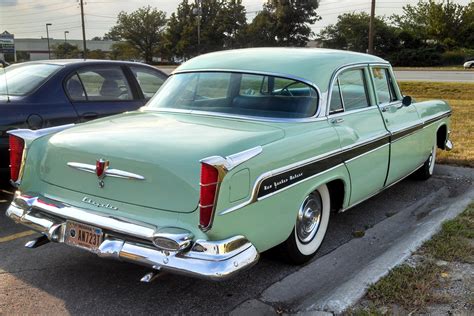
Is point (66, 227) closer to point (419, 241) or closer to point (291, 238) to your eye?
point (291, 238)

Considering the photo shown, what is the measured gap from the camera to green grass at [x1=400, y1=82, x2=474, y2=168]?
7.34 meters

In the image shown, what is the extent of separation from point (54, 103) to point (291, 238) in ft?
10.5

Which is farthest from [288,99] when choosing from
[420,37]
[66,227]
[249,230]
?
[420,37]

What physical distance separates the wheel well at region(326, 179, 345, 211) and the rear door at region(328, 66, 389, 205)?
122 millimetres

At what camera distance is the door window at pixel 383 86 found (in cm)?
495

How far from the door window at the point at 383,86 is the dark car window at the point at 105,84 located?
119 inches

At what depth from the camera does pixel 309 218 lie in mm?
Result: 3820

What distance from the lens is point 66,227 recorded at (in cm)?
315

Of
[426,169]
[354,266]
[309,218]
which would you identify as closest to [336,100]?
[309,218]

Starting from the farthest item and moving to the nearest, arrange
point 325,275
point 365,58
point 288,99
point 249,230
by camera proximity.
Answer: point 365,58 → point 288,99 → point 325,275 → point 249,230

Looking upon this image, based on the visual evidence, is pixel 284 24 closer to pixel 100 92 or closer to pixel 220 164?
pixel 100 92

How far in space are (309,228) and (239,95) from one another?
124cm

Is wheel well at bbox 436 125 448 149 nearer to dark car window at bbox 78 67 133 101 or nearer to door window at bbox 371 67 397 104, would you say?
door window at bbox 371 67 397 104

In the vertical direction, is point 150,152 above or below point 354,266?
above
